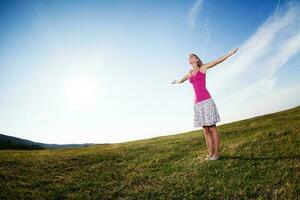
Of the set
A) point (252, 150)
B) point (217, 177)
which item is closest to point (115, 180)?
point (217, 177)

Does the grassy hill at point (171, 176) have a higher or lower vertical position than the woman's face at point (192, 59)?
lower

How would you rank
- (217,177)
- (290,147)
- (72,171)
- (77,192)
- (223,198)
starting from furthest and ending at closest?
(72,171), (290,147), (77,192), (217,177), (223,198)

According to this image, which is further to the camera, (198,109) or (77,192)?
(198,109)

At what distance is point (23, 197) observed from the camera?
10141 millimetres

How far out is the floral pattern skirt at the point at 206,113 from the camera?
38.2 feet

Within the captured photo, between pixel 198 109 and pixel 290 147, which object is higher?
pixel 198 109

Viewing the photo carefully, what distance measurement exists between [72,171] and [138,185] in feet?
16.5

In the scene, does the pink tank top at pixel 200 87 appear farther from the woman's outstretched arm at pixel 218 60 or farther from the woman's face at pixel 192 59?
the woman's face at pixel 192 59

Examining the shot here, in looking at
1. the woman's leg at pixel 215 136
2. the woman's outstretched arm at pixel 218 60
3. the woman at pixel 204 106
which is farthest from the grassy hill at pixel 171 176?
the woman's outstretched arm at pixel 218 60

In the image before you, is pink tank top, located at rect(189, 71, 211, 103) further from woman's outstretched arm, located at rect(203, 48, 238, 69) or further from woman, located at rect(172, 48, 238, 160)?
woman's outstretched arm, located at rect(203, 48, 238, 69)

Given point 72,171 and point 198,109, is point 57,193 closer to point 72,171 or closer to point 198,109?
point 72,171

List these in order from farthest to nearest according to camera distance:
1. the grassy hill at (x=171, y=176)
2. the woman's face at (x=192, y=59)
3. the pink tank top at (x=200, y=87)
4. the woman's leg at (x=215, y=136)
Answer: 1. the woman's face at (x=192, y=59)
2. the pink tank top at (x=200, y=87)
3. the woman's leg at (x=215, y=136)
4. the grassy hill at (x=171, y=176)

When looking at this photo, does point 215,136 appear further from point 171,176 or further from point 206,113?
point 171,176

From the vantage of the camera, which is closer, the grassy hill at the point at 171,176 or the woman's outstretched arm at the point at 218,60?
the grassy hill at the point at 171,176
